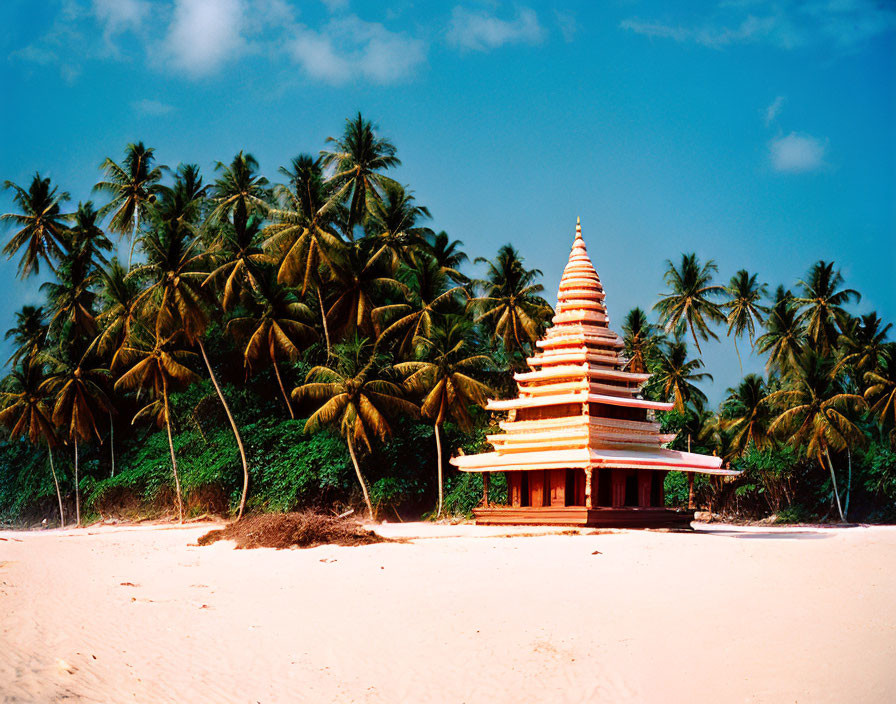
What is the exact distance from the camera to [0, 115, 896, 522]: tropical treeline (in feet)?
112

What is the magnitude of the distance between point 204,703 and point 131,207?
1585 inches

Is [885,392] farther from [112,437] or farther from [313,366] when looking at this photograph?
[112,437]

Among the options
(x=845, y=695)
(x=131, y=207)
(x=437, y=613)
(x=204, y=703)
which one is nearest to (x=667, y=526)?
(x=437, y=613)

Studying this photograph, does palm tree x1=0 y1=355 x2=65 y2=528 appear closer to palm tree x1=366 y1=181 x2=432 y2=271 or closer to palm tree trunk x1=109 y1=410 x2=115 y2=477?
palm tree trunk x1=109 y1=410 x2=115 y2=477

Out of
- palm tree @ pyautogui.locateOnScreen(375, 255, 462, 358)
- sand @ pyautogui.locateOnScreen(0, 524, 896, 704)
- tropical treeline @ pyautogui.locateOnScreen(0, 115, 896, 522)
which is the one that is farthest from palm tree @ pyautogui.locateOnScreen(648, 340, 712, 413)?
sand @ pyautogui.locateOnScreen(0, 524, 896, 704)

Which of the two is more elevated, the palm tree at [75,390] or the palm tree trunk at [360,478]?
the palm tree at [75,390]

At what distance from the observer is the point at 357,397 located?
32.1m

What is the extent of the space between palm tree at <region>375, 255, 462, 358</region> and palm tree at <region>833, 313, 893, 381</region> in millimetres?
18387

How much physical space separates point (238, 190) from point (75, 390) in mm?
11391

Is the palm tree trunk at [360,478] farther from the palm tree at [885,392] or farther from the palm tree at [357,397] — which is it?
the palm tree at [885,392]

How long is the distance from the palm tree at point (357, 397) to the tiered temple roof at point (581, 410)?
4654mm

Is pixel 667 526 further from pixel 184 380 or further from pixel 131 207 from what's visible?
pixel 131 207

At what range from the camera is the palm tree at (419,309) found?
36.3 metres

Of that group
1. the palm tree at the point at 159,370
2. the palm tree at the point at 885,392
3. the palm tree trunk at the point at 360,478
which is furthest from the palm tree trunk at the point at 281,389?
the palm tree at the point at 885,392
